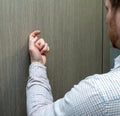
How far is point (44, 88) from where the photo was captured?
0.86 metres

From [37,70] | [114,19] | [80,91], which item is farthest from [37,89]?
[114,19]

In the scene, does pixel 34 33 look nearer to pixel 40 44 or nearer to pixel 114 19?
pixel 40 44

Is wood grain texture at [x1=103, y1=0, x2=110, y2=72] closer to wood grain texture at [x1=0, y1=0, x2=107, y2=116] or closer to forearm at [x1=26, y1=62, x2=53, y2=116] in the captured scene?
wood grain texture at [x1=0, y1=0, x2=107, y2=116]

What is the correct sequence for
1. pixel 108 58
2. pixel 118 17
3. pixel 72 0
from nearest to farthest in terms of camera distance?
pixel 118 17, pixel 72 0, pixel 108 58

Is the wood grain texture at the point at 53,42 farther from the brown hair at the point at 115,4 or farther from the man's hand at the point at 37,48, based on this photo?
the brown hair at the point at 115,4

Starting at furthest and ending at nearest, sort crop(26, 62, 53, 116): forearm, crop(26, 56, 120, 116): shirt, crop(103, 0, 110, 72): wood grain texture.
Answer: crop(103, 0, 110, 72): wood grain texture → crop(26, 62, 53, 116): forearm → crop(26, 56, 120, 116): shirt

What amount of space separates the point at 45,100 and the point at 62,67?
0.18 m

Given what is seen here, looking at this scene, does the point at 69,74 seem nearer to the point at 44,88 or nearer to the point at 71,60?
the point at 71,60

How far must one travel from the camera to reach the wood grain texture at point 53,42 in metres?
0.86

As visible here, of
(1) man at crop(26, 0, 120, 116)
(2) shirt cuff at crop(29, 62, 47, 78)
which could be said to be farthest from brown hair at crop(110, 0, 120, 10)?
(2) shirt cuff at crop(29, 62, 47, 78)

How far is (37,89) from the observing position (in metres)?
0.84

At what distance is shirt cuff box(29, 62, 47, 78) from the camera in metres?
0.87

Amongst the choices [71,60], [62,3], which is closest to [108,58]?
[71,60]

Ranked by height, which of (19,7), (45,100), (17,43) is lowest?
(45,100)
